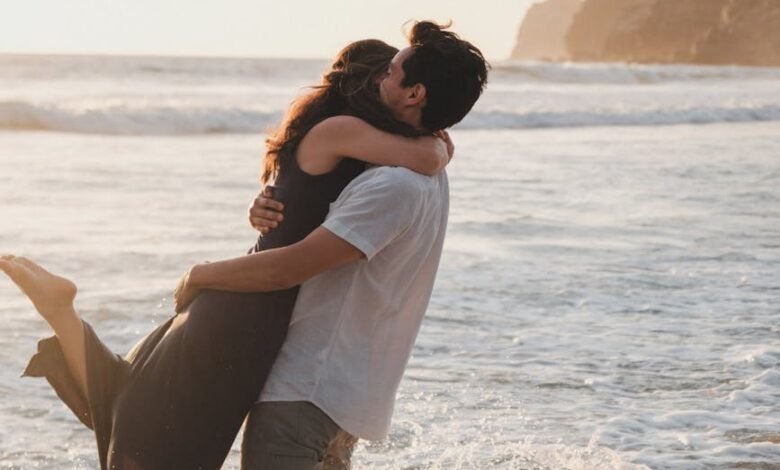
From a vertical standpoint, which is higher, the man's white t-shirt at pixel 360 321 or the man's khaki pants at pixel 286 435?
the man's white t-shirt at pixel 360 321

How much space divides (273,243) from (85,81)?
40111 millimetres

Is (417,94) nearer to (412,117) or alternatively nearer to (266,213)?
(412,117)

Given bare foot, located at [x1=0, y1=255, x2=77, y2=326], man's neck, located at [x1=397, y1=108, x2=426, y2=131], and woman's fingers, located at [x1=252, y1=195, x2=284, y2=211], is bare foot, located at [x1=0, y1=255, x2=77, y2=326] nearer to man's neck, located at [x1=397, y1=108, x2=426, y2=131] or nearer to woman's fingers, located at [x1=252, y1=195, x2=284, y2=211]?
woman's fingers, located at [x1=252, y1=195, x2=284, y2=211]

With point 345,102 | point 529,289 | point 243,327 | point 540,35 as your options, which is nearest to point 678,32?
point 540,35

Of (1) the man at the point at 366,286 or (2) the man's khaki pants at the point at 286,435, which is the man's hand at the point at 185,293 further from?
(2) the man's khaki pants at the point at 286,435

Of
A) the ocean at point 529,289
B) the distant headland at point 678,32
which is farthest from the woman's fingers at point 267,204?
the distant headland at point 678,32

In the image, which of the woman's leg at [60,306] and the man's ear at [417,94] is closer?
the man's ear at [417,94]

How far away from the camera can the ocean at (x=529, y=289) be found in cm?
501

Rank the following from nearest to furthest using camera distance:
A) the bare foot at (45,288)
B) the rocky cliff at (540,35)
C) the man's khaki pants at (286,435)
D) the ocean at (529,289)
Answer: the man's khaki pants at (286,435) < the bare foot at (45,288) < the ocean at (529,289) < the rocky cliff at (540,35)

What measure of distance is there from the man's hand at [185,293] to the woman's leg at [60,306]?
288 millimetres

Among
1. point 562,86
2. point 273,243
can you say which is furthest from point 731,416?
point 562,86

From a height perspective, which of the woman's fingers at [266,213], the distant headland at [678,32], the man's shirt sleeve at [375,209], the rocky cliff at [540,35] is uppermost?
the man's shirt sleeve at [375,209]

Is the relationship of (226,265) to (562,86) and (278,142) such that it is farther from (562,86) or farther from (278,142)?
(562,86)

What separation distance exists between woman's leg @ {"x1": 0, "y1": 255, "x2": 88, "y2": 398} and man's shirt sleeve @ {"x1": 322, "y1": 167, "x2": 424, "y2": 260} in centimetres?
75
